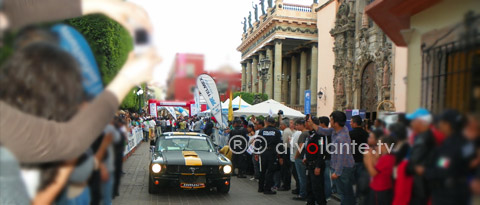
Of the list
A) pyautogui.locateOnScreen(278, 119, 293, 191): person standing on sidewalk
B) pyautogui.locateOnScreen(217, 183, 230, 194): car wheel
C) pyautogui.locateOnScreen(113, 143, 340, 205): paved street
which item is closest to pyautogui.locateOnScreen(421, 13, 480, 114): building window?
pyautogui.locateOnScreen(113, 143, 340, 205): paved street

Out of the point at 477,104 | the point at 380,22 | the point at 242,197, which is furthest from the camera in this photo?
the point at 242,197

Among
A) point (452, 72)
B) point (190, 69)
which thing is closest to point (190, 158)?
point (190, 69)

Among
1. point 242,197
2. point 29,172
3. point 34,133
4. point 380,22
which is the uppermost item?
point 380,22

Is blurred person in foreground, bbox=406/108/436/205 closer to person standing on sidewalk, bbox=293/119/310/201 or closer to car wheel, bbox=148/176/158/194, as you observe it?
person standing on sidewalk, bbox=293/119/310/201

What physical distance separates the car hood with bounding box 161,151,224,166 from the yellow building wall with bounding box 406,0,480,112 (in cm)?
724

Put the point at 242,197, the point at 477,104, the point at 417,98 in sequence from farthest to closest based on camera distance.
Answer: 1. the point at 242,197
2. the point at 417,98
3. the point at 477,104

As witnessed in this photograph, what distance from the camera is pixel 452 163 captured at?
1567 mm

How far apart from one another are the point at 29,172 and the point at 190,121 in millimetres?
27487

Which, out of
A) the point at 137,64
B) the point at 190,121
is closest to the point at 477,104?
the point at 137,64

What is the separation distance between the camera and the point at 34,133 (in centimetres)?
164

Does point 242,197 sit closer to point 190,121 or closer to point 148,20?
point 148,20

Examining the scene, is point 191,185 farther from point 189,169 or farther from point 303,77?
point 303,77

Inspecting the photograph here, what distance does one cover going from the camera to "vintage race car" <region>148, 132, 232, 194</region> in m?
8.83

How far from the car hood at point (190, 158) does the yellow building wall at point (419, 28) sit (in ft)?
23.7
